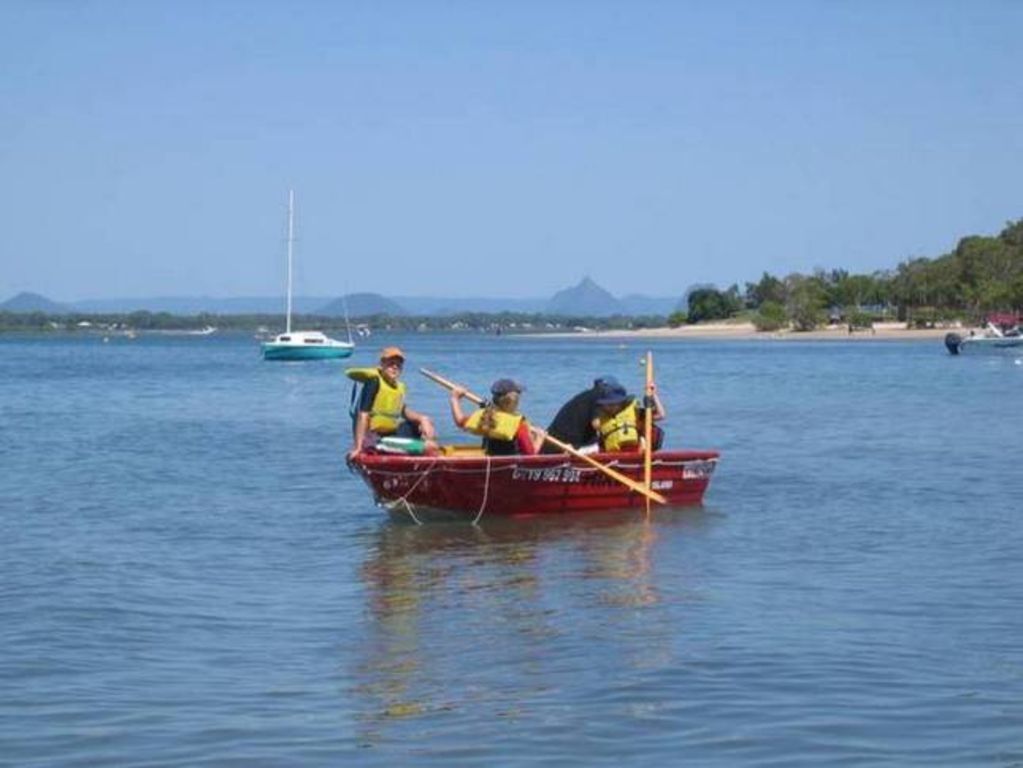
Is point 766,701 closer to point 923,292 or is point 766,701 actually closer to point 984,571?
point 984,571

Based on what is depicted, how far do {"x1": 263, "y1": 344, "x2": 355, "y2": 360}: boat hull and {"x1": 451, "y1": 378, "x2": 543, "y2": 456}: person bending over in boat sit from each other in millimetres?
74190

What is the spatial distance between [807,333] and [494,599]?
141561 mm

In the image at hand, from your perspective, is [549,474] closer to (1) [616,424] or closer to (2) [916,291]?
(1) [616,424]

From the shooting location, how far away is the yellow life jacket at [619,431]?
20.7 meters

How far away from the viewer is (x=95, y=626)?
43.7 ft

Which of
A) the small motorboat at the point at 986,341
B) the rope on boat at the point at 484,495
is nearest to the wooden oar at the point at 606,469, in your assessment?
the rope on boat at the point at 484,495

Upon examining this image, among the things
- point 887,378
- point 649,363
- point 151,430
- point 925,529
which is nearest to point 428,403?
point 151,430

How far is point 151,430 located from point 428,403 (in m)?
11.7

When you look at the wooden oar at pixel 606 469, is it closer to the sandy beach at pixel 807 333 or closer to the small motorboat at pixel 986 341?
the small motorboat at pixel 986 341

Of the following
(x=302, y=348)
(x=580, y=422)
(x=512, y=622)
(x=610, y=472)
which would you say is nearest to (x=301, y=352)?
(x=302, y=348)

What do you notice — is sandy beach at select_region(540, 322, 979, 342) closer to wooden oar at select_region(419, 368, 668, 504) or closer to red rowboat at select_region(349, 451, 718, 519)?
wooden oar at select_region(419, 368, 668, 504)

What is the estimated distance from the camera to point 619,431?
2064 centimetres

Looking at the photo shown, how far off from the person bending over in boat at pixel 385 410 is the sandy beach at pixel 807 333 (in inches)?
3643

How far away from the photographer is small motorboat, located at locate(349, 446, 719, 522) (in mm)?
19172
